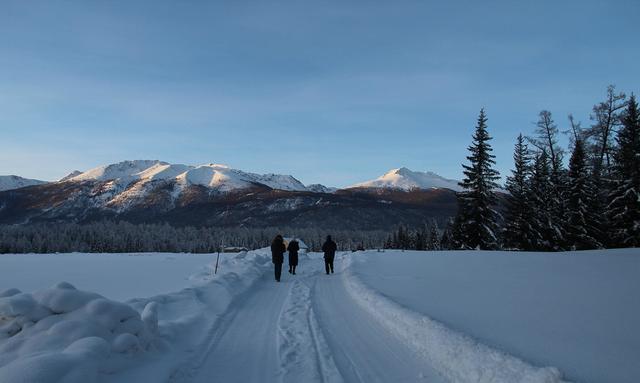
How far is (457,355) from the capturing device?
5.91 metres

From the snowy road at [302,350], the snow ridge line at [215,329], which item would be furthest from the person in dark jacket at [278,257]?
the snowy road at [302,350]

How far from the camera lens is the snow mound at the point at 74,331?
16.0 ft

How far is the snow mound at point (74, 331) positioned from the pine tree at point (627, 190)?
95.9 feet

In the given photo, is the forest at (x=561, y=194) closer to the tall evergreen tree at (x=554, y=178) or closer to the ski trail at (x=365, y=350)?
the tall evergreen tree at (x=554, y=178)

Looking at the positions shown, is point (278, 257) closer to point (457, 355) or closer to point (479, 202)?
point (457, 355)

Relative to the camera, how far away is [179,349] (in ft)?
21.9

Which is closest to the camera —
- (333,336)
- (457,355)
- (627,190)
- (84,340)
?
(84,340)

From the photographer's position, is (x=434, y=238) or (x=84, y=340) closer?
(x=84, y=340)

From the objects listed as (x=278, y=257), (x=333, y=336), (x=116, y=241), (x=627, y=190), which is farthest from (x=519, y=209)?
(x=116, y=241)

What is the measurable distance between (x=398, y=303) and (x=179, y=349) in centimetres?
479

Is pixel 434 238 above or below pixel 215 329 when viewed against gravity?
above

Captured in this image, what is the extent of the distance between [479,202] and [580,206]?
699cm

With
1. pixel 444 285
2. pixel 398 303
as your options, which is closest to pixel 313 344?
pixel 398 303

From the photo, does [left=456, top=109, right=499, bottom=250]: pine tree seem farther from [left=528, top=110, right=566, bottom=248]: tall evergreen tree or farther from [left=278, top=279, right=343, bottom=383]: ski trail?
[left=278, top=279, right=343, bottom=383]: ski trail
